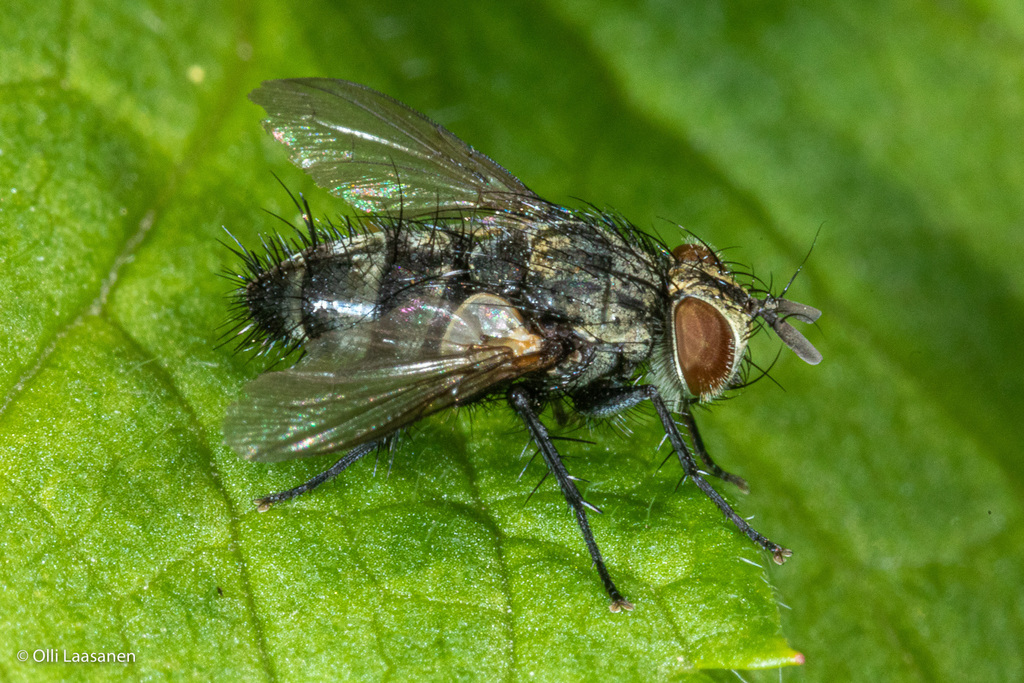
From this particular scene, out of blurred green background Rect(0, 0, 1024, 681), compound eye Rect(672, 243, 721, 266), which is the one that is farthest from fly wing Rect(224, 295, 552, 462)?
compound eye Rect(672, 243, 721, 266)

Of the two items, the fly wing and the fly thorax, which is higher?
the fly thorax

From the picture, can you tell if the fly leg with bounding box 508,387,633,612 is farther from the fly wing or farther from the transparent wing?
the transparent wing

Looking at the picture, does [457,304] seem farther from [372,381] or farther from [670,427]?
[670,427]

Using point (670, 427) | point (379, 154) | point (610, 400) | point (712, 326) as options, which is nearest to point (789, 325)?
point (712, 326)

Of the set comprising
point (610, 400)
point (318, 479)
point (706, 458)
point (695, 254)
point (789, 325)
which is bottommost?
point (318, 479)

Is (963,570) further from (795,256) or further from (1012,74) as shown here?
(1012,74)

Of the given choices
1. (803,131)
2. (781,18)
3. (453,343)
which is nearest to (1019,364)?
(803,131)

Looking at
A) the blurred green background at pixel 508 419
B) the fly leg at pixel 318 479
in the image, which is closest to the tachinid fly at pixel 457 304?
the fly leg at pixel 318 479
